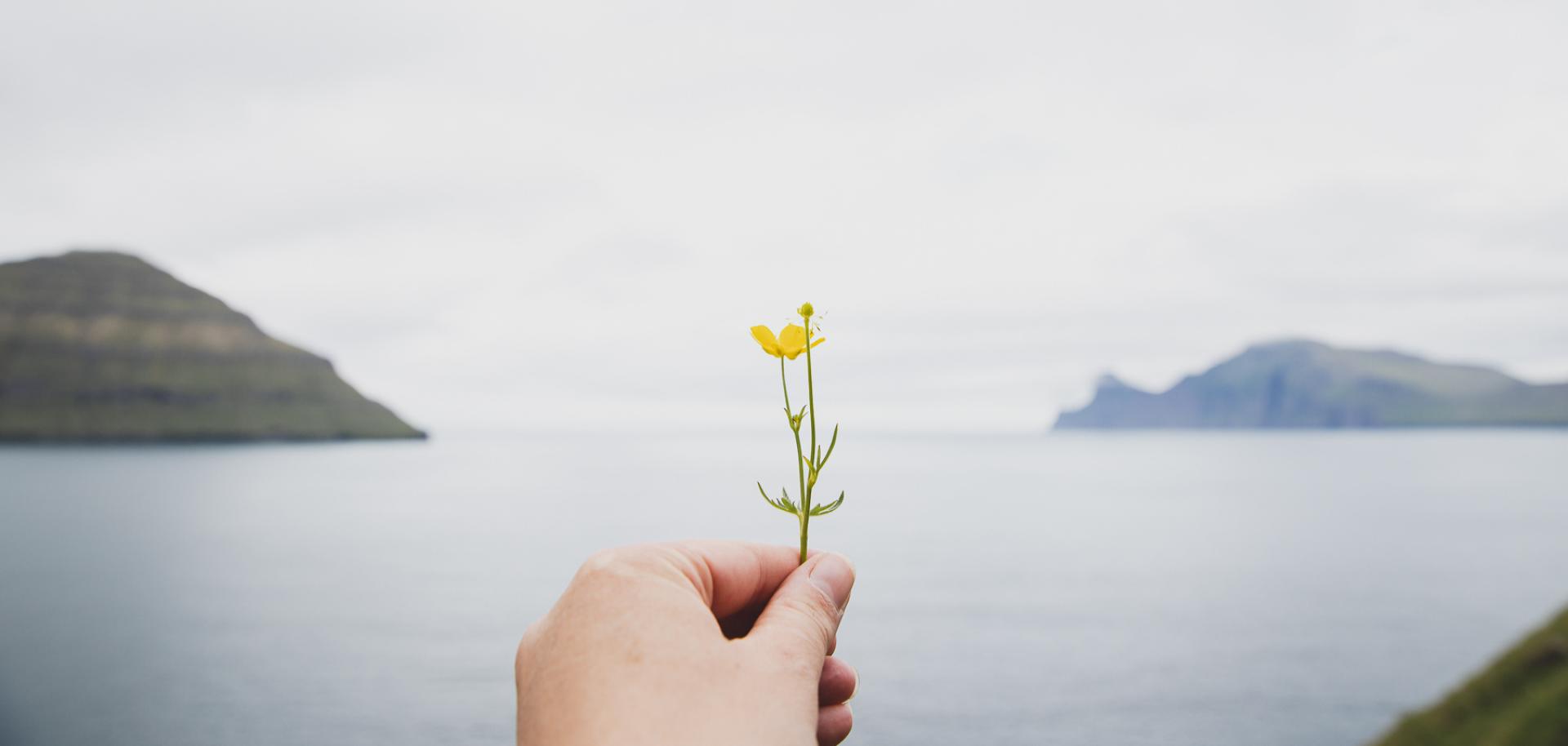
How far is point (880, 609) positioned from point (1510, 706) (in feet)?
188

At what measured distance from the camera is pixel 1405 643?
→ 6719 centimetres

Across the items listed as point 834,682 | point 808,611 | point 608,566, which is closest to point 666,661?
point 608,566

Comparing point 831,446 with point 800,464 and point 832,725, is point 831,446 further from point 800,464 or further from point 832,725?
point 832,725

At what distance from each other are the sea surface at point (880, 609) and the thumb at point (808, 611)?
146ft

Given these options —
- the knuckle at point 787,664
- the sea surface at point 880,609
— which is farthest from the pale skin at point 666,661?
the sea surface at point 880,609

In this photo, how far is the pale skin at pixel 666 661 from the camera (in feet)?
5.35

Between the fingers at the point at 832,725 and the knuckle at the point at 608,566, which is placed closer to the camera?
the knuckle at the point at 608,566

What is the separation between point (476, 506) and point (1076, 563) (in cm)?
9052

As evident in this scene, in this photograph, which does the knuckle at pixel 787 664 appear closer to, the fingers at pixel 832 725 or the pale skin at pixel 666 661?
Result: the pale skin at pixel 666 661

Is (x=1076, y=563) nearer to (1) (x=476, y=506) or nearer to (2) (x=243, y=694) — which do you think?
(2) (x=243, y=694)

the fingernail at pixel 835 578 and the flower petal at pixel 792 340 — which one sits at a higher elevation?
the flower petal at pixel 792 340

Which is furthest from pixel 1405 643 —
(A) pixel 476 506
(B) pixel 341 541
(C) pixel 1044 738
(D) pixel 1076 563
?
(A) pixel 476 506

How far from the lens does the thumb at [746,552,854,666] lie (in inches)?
72.6

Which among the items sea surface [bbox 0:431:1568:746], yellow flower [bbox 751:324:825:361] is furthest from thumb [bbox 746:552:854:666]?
sea surface [bbox 0:431:1568:746]
